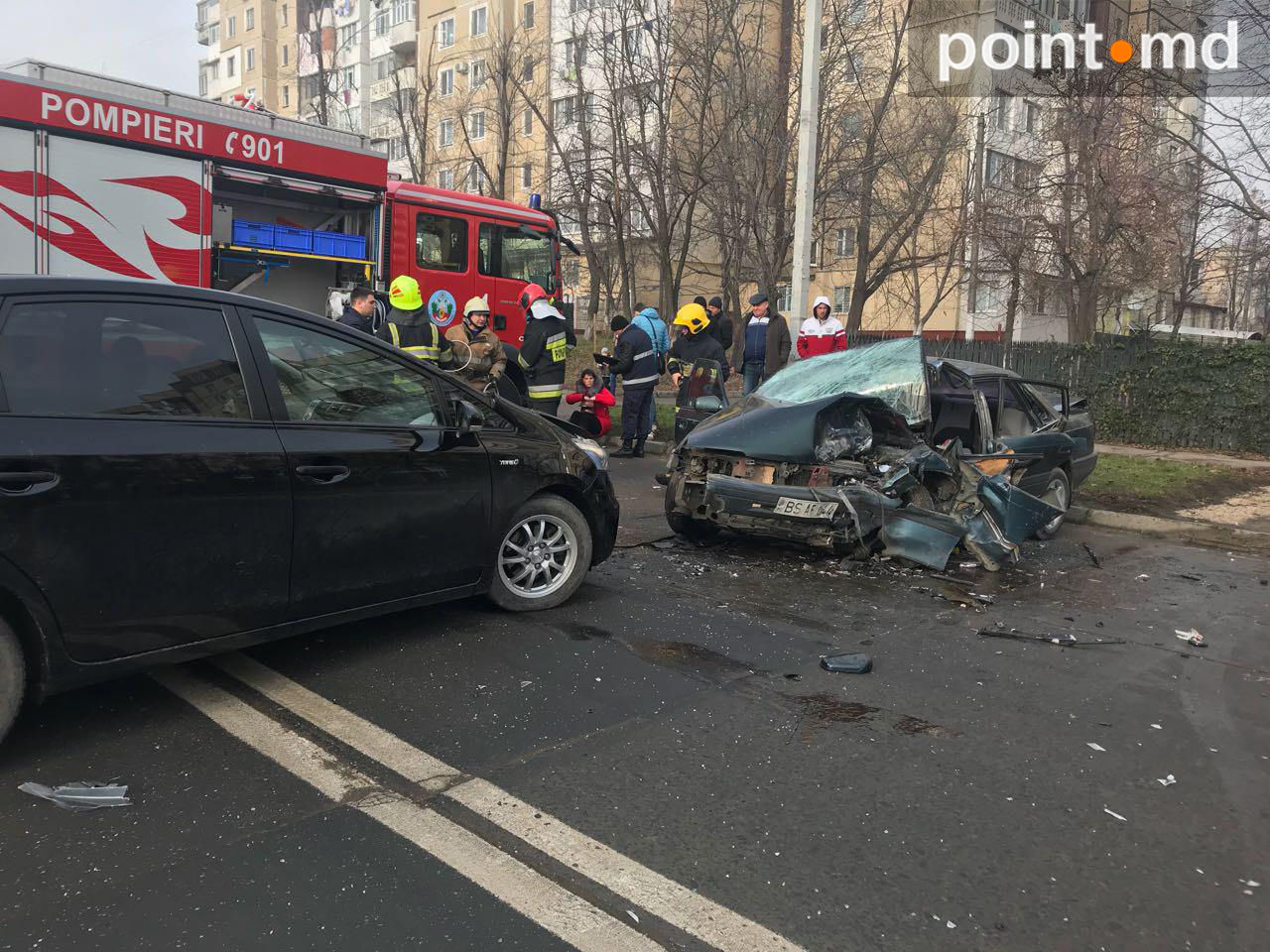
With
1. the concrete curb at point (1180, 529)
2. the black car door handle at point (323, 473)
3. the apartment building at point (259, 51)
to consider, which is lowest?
the concrete curb at point (1180, 529)

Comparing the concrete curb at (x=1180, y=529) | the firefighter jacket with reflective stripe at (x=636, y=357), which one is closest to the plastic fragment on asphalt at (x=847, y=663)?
the concrete curb at (x=1180, y=529)

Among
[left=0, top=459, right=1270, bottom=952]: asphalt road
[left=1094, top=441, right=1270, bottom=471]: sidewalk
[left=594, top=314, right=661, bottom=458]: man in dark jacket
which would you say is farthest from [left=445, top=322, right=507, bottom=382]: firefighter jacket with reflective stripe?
[left=1094, top=441, right=1270, bottom=471]: sidewalk

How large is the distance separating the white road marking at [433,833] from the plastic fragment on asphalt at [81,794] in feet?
1.62

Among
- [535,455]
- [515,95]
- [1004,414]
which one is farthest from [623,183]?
[535,455]

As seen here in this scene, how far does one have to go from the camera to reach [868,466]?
22.3ft

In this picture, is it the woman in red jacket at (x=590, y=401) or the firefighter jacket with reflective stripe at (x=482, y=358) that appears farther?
the woman in red jacket at (x=590, y=401)

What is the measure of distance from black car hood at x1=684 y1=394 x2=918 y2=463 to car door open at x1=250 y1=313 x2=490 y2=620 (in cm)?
256

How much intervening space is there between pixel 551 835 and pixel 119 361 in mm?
2361

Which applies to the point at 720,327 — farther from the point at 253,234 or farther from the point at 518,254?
the point at 253,234

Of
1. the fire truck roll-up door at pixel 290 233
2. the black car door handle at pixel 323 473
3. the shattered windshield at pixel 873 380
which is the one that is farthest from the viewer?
the fire truck roll-up door at pixel 290 233

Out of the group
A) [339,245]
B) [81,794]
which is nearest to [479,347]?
[339,245]

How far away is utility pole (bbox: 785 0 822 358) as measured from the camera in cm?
1288

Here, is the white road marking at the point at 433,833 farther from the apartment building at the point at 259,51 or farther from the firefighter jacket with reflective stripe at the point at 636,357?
the apartment building at the point at 259,51

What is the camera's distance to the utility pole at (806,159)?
12875mm
